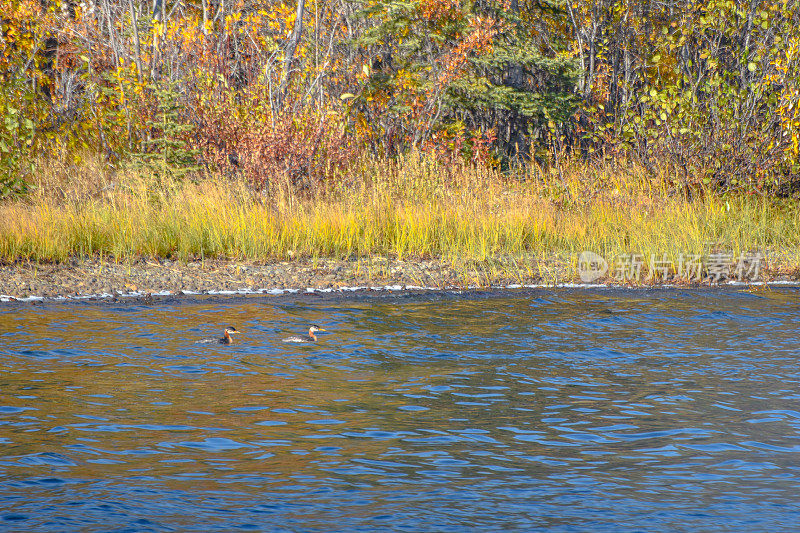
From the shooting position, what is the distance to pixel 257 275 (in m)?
10.9

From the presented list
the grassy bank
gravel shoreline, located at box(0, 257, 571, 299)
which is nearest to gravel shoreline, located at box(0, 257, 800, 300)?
gravel shoreline, located at box(0, 257, 571, 299)

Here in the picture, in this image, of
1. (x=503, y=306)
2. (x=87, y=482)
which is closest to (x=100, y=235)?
(x=503, y=306)

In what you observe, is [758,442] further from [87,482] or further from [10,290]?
[10,290]

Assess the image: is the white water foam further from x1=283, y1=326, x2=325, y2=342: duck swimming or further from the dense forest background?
the dense forest background

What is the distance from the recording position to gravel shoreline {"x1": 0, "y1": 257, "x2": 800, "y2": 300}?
10.1 metres

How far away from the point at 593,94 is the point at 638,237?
6.42m

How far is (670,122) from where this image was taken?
45.0ft

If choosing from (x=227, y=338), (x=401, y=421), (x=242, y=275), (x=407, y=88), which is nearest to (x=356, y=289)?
(x=242, y=275)

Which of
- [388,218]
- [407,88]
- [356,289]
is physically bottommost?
[356,289]

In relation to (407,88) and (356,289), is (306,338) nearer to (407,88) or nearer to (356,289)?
(356,289)

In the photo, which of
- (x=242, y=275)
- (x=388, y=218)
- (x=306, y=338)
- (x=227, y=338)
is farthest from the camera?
(x=388, y=218)

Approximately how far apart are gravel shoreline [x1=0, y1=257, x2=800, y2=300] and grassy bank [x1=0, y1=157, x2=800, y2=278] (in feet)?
0.83

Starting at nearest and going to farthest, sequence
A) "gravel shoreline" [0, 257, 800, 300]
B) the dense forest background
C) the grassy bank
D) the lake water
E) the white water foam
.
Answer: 1. the lake water
2. the white water foam
3. "gravel shoreline" [0, 257, 800, 300]
4. the grassy bank
5. the dense forest background

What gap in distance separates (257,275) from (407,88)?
650 centimetres
